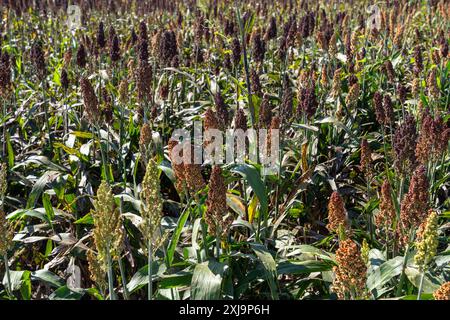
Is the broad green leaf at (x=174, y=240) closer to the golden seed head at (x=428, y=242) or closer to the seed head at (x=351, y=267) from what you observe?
the seed head at (x=351, y=267)

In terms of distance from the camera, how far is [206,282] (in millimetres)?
2412

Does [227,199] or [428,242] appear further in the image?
[227,199]

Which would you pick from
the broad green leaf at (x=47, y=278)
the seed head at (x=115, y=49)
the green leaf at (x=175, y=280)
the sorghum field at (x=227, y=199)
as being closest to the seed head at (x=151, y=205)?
the sorghum field at (x=227, y=199)

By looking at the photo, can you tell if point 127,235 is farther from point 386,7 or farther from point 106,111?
point 386,7

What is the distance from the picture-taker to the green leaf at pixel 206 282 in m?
2.38

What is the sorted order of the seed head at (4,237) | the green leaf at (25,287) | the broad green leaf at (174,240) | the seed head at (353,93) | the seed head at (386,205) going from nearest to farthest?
the seed head at (4,237) → the seed head at (386,205) → the broad green leaf at (174,240) → the green leaf at (25,287) → the seed head at (353,93)

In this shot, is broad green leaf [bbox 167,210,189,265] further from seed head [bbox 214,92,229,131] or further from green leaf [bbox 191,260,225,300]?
seed head [bbox 214,92,229,131]

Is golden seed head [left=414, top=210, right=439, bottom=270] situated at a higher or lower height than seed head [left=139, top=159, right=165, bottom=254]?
lower

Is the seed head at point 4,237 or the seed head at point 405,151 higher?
the seed head at point 405,151

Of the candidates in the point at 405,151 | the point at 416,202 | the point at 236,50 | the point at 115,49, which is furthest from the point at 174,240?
the point at 115,49

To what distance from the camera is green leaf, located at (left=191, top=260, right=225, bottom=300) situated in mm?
2377

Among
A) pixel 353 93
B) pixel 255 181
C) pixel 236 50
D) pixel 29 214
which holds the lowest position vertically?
pixel 29 214

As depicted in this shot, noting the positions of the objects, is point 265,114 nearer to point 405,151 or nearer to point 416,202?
point 405,151

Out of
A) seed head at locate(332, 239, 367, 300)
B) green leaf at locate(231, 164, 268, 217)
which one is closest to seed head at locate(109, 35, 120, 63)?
→ green leaf at locate(231, 164, 268, 217)
